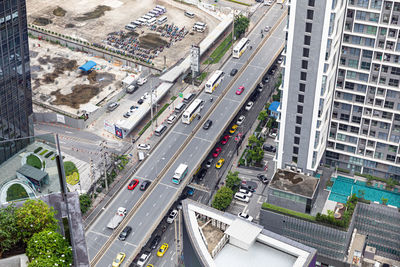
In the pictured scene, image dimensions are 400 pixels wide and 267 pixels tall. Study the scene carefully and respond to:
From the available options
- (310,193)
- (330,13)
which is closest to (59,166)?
(330,13)

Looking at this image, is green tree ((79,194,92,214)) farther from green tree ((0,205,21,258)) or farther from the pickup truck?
green tree ((0,205,21,258))

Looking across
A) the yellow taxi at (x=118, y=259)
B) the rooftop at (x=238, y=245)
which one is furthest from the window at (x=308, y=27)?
the yellow taxi at (x=118, y=259)

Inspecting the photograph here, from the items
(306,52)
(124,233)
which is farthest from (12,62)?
(306,52)

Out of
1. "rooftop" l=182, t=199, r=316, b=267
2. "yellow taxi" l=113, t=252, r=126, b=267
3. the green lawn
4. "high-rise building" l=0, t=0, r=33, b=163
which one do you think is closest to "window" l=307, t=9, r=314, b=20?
"rooftop" l=182, t=199, r=316, b=267

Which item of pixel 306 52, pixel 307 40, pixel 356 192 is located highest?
pixel 307 40

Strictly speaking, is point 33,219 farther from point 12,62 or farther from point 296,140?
point 12,62

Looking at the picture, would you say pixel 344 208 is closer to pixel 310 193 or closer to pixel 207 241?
pixel 310 193
